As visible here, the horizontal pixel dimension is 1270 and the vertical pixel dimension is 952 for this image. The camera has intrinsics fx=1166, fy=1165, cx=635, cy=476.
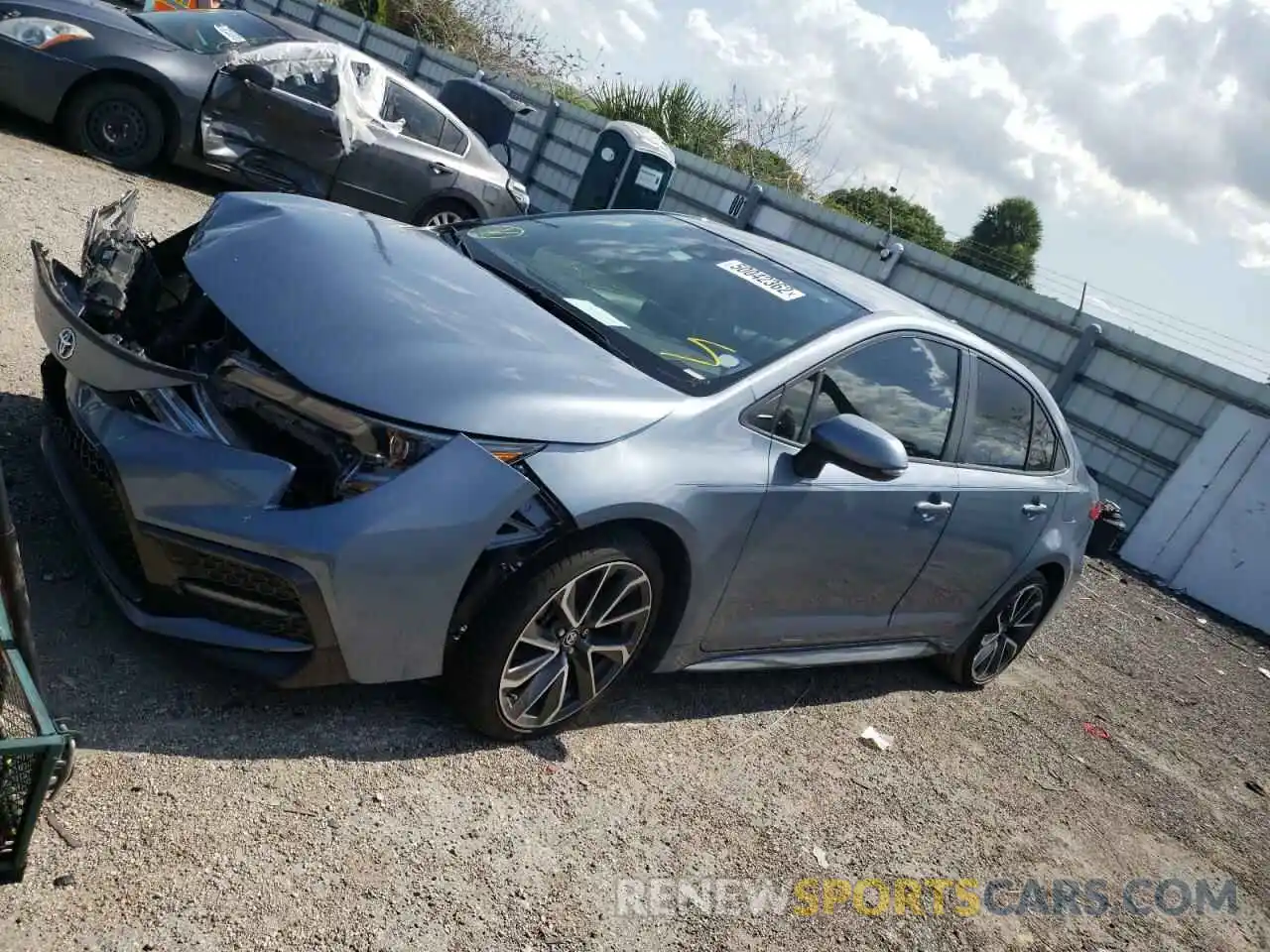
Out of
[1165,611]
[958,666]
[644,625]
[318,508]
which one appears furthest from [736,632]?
[1165,611]

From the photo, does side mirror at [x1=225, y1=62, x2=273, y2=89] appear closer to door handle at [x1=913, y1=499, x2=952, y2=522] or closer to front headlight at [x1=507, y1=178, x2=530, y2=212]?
front headlight at [x1=507, y1=178, x2=530, y2=212]

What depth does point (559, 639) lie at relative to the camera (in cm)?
347

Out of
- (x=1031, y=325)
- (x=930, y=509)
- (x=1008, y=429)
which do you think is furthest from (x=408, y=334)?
(x=1031, y=325)

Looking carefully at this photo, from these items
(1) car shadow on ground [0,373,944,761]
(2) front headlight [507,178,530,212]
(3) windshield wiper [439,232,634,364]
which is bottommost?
(1) car shadow on ground [0,373,944,761]

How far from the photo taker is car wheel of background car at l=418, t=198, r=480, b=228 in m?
10.1

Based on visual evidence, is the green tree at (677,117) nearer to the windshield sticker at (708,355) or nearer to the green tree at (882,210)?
the green tree at (882,210)

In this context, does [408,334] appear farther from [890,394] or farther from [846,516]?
[890,394]

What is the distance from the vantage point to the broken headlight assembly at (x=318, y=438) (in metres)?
3.05

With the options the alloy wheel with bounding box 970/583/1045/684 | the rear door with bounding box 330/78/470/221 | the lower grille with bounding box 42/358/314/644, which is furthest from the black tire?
the alloy wheel with bounding box 970/583/1045/684

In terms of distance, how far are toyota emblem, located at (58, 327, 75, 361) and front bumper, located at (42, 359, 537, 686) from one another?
279 mm

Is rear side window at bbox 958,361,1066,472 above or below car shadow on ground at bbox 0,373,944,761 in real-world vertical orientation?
above

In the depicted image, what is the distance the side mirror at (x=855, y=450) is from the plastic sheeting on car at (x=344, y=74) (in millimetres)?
6741

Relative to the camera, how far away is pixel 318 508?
9.78 feet

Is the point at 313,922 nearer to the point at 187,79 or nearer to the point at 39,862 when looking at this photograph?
the point at 39,862
